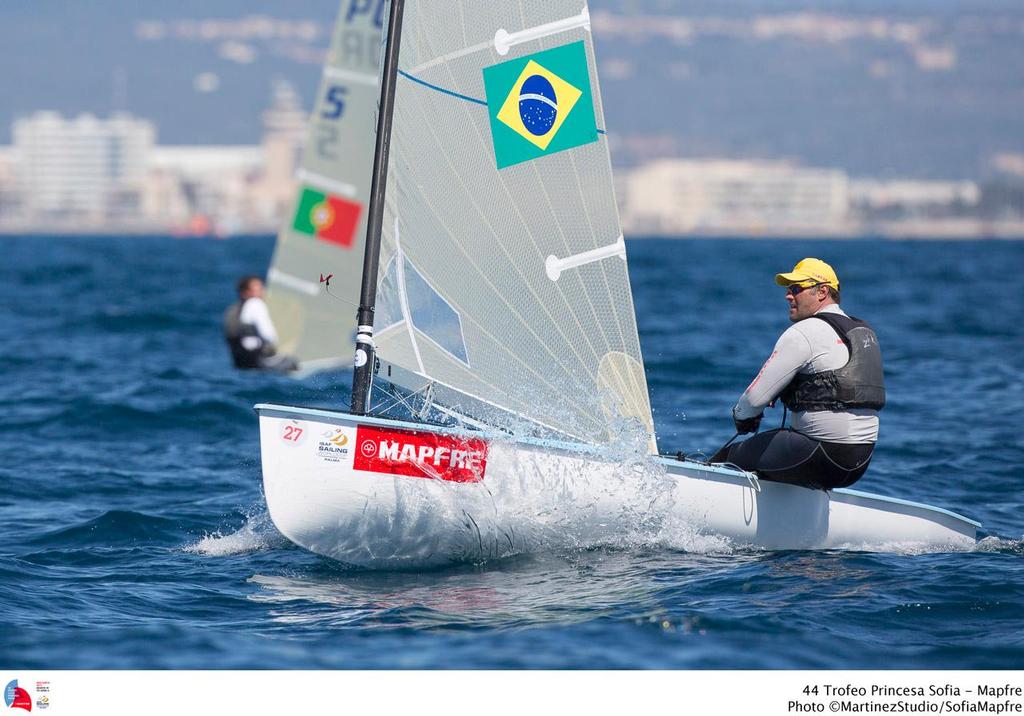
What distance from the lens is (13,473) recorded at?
310 inches

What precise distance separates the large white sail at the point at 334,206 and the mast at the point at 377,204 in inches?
236

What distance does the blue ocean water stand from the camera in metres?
4.54

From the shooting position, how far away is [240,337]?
A: 11.8m

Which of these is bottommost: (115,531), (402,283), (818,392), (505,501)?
(115,531)

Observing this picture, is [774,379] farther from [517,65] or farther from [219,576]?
[219,576]

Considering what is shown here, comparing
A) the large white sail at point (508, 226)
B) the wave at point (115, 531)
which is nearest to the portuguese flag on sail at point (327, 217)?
the wave at point (115, 531)

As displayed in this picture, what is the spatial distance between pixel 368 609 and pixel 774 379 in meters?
1.88

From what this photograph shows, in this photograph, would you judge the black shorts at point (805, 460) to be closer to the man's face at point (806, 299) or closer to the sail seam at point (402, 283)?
the man's face at point (806, 299)

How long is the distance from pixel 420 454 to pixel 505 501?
0.40 metres

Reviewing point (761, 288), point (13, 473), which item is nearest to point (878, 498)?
point (13, 473)
